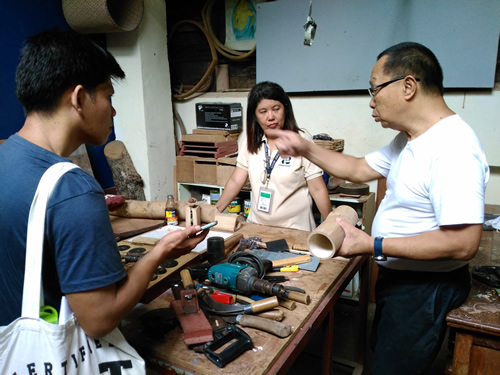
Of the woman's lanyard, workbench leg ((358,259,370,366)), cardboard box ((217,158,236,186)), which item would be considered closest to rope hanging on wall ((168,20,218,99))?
cardboard box ((217,158,236,186))

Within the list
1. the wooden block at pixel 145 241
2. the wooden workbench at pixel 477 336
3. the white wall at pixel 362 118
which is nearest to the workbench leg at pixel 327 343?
the wooden workbench at pixel 477 336

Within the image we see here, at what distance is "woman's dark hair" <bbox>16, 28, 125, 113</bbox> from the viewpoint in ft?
3.06

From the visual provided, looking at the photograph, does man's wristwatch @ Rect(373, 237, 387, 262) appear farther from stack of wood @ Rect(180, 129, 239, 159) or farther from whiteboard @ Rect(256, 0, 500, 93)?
stack of wood @ Rect(180, 129, 239, 159)

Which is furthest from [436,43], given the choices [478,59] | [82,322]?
[82,322]

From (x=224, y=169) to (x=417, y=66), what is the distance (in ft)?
7.43

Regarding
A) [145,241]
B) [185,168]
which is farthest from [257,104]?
[185,168]

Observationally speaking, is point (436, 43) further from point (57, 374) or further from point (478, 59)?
point (57, 374)

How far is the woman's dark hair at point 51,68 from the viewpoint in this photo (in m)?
0.93

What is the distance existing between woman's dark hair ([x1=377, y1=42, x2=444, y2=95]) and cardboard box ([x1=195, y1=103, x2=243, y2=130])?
2.34 meters

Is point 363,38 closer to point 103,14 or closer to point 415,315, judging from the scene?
point 103,14

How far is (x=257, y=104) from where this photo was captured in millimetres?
2564

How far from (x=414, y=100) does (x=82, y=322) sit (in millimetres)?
1311

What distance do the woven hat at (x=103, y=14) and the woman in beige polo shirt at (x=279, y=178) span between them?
162 cm

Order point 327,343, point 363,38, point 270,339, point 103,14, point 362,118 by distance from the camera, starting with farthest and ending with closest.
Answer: point 362,118 → point 103,14 → point 363,38 → point 327,343 → point 270,339
